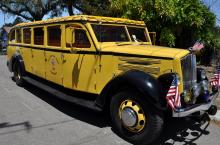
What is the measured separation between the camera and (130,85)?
5.94 meters

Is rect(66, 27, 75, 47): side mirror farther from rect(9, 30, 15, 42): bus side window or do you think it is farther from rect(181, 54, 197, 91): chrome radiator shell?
rect(9, 30, 15, 42): bus side window

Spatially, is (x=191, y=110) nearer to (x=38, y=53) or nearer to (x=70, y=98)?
(x=70, y=98)

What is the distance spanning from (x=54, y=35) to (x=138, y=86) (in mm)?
3161

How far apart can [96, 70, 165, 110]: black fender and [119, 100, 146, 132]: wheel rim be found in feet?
0.99

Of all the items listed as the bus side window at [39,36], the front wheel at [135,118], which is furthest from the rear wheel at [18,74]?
the front wheel at [135,118]

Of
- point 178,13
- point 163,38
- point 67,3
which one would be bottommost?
point 163,38

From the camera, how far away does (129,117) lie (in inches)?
233

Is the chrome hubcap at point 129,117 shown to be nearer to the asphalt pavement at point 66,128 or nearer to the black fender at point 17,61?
the asphalt pavement at point 66,128

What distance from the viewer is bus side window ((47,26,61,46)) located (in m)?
7.86

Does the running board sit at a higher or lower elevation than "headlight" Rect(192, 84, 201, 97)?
lower

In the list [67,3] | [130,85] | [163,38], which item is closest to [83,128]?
[130,85]

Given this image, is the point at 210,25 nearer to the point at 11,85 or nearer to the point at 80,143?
the point at 11,85

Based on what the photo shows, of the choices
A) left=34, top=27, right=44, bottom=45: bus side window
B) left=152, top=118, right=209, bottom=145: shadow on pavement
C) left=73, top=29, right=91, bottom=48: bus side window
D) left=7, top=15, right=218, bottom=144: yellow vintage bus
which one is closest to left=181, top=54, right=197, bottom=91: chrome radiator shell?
left=7, top=15, right=218, bottom=144: yellow vintage bus

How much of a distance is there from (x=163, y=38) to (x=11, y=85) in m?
5.19
